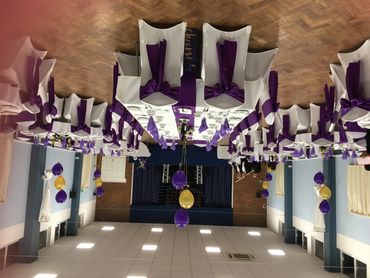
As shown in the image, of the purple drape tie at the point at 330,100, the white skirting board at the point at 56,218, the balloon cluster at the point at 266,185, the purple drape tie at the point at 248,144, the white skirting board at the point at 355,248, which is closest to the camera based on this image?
the purple drape tie at the point at 330,100

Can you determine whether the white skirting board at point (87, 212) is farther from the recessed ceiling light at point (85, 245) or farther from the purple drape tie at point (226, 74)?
the purple drape tie at point (226, 74)

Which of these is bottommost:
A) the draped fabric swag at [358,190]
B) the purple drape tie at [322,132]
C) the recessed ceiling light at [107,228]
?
the recessed ceiling light at [107,228]

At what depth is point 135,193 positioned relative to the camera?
1712 cm

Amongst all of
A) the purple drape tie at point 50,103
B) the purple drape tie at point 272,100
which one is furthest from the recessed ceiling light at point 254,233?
the purple drape tie at point 50,103

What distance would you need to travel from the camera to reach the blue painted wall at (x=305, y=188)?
11000 millimetres

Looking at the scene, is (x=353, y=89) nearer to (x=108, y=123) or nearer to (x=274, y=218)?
(x=108, y=123)

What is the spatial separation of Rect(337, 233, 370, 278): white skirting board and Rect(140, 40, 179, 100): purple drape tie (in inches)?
272

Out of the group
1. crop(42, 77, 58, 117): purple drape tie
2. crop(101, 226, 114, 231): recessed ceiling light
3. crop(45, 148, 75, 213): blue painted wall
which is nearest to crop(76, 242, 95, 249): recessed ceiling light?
crop(45, 148, 75, 213): blue painted wall

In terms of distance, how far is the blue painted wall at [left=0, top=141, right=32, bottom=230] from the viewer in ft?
26.1

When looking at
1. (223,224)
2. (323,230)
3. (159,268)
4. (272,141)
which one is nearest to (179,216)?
(272,141)

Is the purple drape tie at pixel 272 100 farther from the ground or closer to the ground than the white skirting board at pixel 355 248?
farther from the ground

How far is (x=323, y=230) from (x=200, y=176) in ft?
28.5

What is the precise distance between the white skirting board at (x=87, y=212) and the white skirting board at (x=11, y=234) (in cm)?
529

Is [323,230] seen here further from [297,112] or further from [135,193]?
[135,193]
